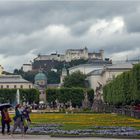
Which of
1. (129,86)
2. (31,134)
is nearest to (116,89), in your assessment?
(129,86)

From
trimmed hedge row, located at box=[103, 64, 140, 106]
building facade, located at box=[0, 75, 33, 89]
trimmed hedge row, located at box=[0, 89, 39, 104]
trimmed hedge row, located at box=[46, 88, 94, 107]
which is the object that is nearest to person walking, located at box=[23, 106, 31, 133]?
trimmed hedge row, located at box=[103, 64, 140, 106]

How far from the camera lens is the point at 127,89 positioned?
2997 inches

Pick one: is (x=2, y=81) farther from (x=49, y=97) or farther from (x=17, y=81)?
(x=49, y=97)

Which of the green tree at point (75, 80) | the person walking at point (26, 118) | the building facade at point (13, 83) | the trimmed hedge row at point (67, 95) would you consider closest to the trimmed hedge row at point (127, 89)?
the trimmed hedge row at point (67, 95)

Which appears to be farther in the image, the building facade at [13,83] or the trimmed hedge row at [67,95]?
the building facade at [13,83]

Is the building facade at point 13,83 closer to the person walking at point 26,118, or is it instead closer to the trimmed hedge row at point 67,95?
the trimmed hedge row at point 67,95

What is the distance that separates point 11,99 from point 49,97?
346 inches

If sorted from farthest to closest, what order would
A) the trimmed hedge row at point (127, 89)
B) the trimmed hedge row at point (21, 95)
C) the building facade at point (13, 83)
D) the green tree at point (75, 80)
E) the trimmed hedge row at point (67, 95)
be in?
1. the building facade at point (13, 83)
2. the green tree at point (75, 80)
3. the trimmed hedge row at point (67, 95)
4. the trimmed hedge row at point (21, 95)
5. the trimmed hedge row at point (127, 89)

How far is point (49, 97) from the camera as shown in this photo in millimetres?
127875

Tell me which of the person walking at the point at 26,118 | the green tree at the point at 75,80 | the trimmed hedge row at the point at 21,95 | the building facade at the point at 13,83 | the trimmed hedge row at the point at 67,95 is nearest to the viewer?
the person walking at the point at 26,118

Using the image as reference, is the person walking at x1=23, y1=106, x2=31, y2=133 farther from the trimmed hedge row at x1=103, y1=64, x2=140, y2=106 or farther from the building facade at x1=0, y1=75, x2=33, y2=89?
the building facade at x1=0, y1=75, x2=33, y2=89

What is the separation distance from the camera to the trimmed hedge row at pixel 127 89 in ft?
214

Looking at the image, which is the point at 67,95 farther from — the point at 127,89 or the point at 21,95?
the point at 127,89

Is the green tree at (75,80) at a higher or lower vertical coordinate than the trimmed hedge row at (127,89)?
higher
